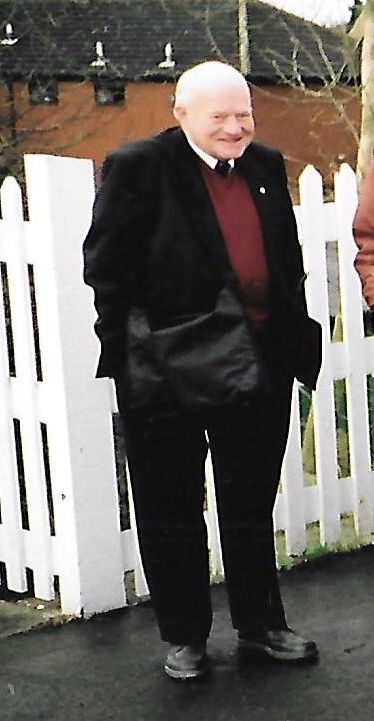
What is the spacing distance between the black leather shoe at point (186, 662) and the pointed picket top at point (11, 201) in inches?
55.6

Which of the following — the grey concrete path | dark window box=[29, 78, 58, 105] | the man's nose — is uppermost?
dark window box=[29, 78, 58, 105]

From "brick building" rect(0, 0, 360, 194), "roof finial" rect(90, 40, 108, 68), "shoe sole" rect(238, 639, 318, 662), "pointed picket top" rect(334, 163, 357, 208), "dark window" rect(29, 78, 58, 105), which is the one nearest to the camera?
"shoe sole" rect(238, 639, 318, 662)

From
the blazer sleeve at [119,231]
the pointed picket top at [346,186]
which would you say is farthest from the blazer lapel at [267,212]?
the pointed picket top at [346,186]

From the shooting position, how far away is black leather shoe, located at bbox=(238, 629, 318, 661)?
2.75m

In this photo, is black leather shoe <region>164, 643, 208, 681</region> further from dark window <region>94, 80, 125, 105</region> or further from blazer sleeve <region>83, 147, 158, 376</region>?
dark window <region>94, 80, 125, 105</region>

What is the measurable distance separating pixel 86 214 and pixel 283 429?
3.07 ft

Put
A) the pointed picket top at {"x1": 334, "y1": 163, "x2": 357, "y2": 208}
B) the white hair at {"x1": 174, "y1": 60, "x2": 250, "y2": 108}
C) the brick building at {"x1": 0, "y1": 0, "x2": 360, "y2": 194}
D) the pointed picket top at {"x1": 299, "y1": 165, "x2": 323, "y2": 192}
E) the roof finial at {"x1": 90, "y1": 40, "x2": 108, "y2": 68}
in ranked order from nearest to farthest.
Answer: the white hair at {"x1": 174, "y1": 60, "x2": 250, "y2": 108}
the pointed picket top at {"x1": 299, "y1": 165, "x2": 323, "y2": 192}
the pointed picket top at {"x1": 334, "y1": 163, "x2": 357, "y2": 208}
the brick building at {"x1": 0, "y1": 0, "x2": 360, "y2": 194}
the roof finial at {"x1": 90, "y1": 40, "x2": 108, "y2": 68}

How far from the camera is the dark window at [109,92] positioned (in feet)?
59.0

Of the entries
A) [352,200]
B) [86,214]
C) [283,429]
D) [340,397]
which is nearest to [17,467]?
[86,214]

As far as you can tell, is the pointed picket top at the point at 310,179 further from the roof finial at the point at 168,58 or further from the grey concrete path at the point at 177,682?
the roof finial at the point at 168,58

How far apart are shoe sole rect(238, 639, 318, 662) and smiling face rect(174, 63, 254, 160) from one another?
1346 mm

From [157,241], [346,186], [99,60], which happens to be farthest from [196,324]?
[99,60]

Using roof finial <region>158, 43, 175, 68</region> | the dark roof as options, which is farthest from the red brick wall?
roof finial <region>158, 43, 175, 68</region>

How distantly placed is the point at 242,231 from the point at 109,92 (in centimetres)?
1649
